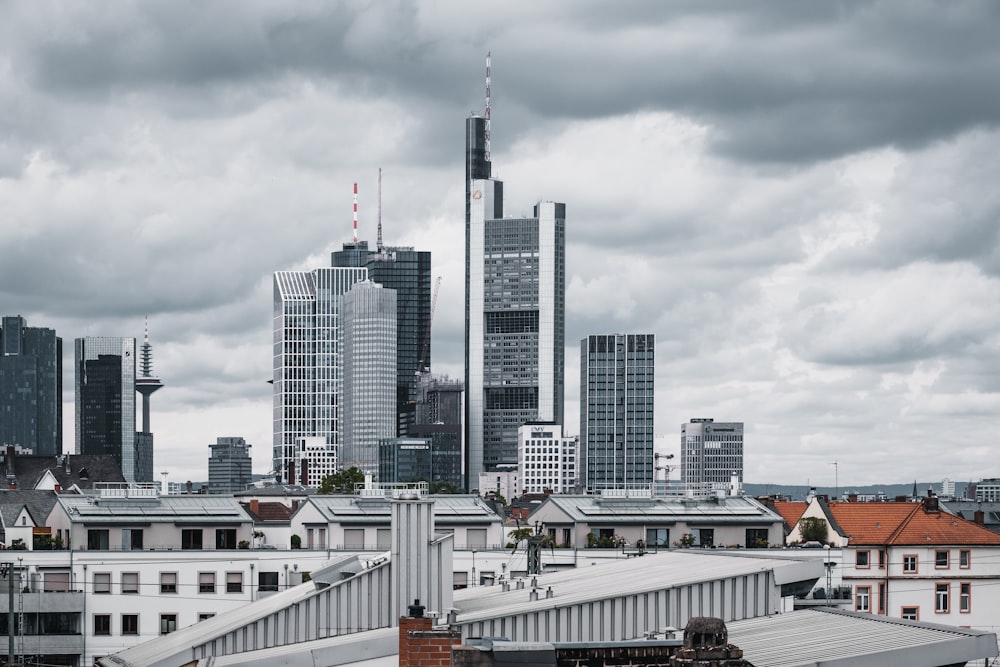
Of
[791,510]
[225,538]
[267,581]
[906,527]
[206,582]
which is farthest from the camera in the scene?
[791,510]

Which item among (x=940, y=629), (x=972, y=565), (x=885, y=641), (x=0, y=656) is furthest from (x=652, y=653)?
(x=972, y=565)

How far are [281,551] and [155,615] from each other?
8.21m

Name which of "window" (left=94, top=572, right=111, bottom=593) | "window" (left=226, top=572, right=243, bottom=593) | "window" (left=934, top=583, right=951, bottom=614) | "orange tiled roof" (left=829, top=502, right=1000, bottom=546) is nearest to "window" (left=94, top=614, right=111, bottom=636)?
"window" (left=94, top=572, right=111, bottom=593)

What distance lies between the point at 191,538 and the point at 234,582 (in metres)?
6.50

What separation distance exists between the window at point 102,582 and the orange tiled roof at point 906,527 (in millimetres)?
44375

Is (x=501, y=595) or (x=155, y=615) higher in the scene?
(x=501, y=595)

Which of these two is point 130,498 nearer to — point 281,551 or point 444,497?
point 281,551

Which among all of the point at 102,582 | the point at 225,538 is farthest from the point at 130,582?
the point at 225,538

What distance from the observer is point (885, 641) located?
40.3 metres

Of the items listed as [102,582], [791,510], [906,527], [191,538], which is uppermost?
[906,527]

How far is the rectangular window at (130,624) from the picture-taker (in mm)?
97000

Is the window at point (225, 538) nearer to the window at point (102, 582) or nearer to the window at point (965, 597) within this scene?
the window at point (102, 582)

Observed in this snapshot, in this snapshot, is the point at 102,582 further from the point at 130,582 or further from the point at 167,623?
the point at 167,623

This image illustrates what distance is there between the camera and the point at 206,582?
98.9 m
